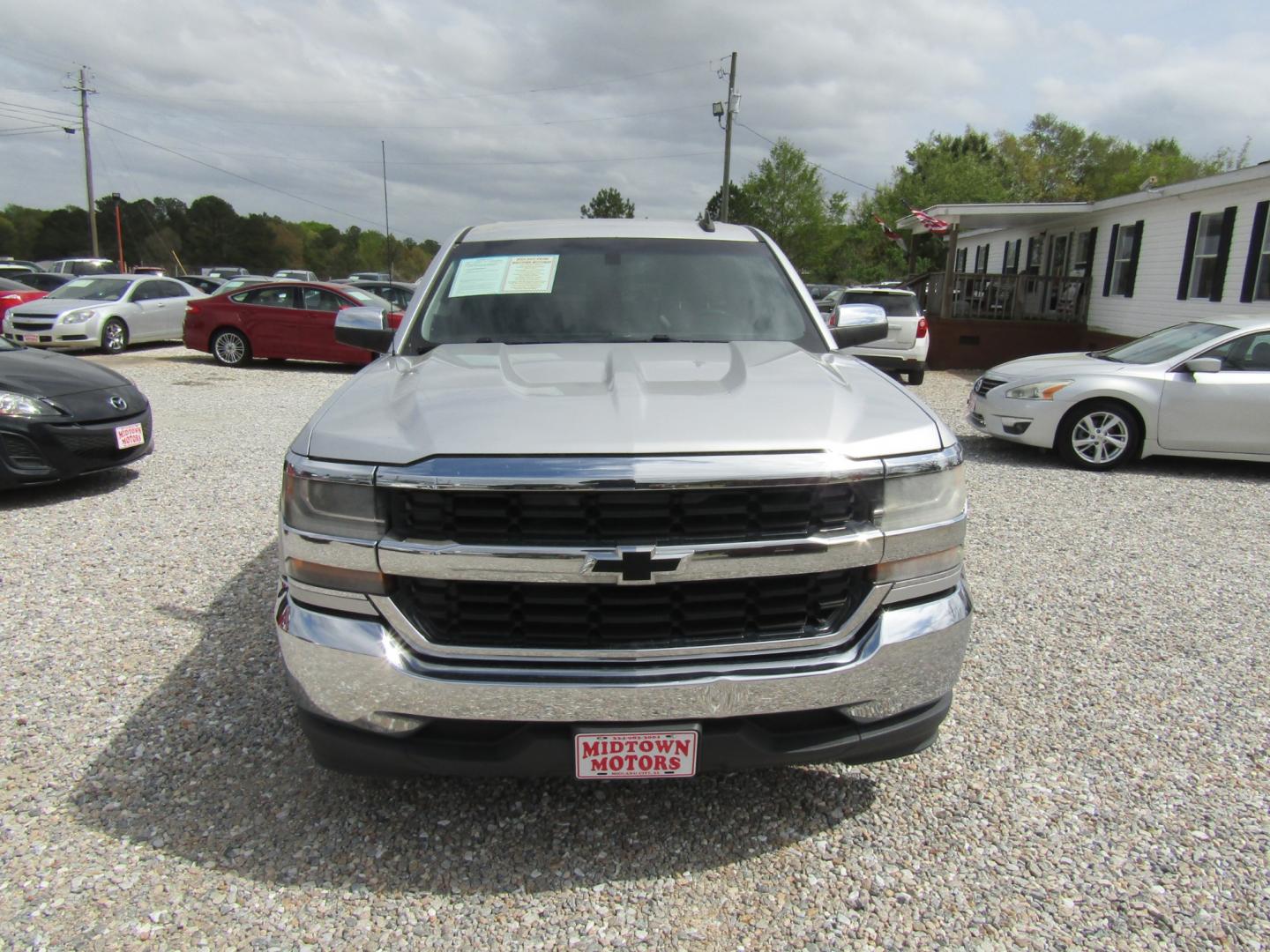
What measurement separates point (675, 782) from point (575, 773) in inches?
29.5

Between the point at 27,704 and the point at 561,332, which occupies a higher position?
the point at 561,332

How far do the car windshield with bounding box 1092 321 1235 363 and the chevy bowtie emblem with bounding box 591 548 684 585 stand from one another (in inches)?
306

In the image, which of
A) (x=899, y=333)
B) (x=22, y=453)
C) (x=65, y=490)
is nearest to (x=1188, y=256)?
(x=899, y=333)

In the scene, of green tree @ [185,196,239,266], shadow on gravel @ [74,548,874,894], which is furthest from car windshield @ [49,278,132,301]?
green tree @ [185,196,239,266]

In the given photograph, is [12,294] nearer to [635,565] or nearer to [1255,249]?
[635,565]

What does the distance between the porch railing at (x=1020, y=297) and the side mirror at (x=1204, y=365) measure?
35.8ft

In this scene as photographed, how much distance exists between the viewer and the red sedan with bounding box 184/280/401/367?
49.5 feet

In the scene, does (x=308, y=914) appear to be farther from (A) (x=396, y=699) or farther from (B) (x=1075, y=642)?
(B) (x=1075, y=642)

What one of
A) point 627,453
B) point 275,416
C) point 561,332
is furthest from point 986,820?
point 275,416

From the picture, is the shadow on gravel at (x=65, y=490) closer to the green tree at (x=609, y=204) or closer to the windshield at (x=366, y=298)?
the windshield at (x=366, y=298)

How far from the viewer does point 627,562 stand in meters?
2.07

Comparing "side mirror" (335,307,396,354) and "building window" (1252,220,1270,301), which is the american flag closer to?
"building window" (1252,220,1270,301)

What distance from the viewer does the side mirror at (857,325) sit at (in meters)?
3.81

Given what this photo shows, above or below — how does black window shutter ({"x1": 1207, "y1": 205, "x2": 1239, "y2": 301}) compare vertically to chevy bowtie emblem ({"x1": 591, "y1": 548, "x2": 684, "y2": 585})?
above
